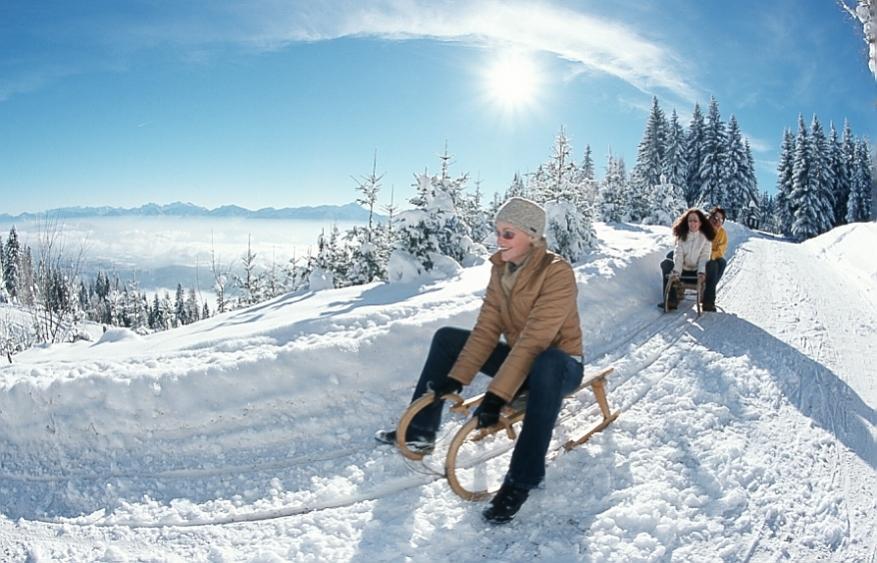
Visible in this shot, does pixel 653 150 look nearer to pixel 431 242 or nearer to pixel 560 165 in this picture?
pixel 560 165

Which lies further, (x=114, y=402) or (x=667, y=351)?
(x=667, y=351)

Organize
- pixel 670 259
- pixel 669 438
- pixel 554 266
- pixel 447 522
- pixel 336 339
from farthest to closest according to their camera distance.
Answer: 1. pixel 670 259
2. pixel 336 339
3. pixel 669 438
4. pixel 554 266
5. pixel 447 522

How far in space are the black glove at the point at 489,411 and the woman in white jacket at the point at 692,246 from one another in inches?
219

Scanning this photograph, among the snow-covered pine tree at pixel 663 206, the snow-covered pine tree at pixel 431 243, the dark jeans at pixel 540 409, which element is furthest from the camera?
the snow-covered pine tree at pixel 663 206

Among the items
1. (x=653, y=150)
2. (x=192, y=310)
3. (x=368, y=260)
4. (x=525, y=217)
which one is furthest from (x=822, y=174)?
(x=192, y=310)

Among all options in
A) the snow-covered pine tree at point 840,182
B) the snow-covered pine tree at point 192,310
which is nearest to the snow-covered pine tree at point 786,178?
the snow-covered pine tree at point 840,182

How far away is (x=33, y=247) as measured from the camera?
12.1m

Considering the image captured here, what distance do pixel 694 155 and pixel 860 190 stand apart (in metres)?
14.9

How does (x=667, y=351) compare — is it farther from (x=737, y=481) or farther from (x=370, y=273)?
(x=370, y=273)

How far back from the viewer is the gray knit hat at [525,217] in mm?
3436

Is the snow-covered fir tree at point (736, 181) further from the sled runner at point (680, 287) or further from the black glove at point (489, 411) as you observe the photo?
the black glove at point (489, 411)

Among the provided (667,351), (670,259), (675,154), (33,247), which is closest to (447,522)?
(667,351)

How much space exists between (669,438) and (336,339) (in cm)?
303

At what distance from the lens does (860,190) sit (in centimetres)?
Result: 4616
